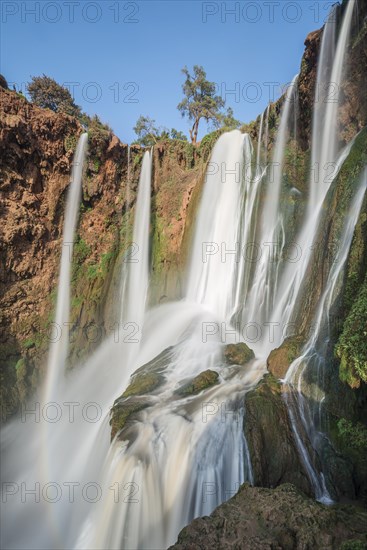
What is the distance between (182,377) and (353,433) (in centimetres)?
423

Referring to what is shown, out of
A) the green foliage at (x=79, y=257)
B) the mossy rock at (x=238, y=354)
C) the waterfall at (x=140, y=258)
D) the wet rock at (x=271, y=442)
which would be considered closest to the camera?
the wet rock at (x=271, y=442)

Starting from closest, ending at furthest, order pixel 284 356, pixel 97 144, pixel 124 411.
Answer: pixel 124 411 < pixel 284 356 < pixel 97 144

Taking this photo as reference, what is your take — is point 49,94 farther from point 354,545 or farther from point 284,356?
point 354,545

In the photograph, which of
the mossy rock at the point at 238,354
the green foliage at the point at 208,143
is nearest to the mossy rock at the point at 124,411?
the mossy rock at the point at 238,354

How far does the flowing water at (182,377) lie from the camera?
18.4 feet

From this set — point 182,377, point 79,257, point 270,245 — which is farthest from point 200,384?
point 79,257

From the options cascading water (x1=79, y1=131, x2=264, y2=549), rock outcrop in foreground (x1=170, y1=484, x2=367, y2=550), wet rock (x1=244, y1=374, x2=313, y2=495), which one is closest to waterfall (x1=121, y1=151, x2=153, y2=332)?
cascading water (x1=79, y1=131, x2=264, y2=549)

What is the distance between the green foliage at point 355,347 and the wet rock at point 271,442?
1.50m

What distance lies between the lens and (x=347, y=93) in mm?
11367

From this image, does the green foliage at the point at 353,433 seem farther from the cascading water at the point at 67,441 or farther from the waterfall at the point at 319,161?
the cascading water at the point at 67,441

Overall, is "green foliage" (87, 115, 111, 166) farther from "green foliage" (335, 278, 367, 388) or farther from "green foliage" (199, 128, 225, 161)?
"green foliage" (335, 278, 367, 388)

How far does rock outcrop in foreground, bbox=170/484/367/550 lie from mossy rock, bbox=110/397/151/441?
3.24 metres

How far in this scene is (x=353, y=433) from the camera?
17.9 feet

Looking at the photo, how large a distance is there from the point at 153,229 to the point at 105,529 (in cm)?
1244
